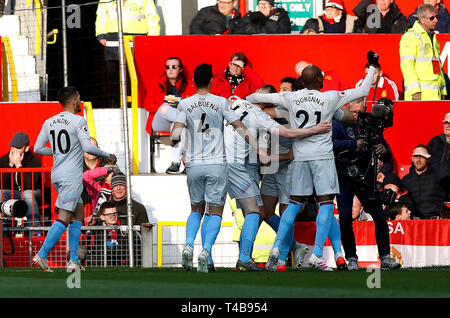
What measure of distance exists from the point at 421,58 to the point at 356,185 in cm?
664

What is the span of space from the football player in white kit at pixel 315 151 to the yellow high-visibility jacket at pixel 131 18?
8227mm

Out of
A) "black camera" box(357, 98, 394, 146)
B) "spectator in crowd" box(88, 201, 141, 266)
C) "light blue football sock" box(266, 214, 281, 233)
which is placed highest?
"black camera" box(357, 98, 394, 146)

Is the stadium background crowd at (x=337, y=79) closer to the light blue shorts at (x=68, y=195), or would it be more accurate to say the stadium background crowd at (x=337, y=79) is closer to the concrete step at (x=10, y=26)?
the concrete step at (x=10, y=26)

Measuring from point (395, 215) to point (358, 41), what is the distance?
14.2ft

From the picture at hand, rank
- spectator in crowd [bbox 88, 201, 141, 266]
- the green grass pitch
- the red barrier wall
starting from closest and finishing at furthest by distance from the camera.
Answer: the green grass pitch → spectator in crowd [bbox 88, 201, 141, 266] → the red barrier wall

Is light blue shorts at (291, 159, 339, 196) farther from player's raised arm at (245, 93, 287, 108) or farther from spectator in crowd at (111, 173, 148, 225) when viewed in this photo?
spectator in crowd at (111, 173, 148, 225)

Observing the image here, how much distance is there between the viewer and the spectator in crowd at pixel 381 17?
2002 cm

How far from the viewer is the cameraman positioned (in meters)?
12.4

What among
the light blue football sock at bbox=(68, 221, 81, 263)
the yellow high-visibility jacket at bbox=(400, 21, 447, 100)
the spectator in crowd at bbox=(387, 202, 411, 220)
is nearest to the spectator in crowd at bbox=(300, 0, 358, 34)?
the yellow high-visibility jacket at bbox=(400, 21, 447, 100)

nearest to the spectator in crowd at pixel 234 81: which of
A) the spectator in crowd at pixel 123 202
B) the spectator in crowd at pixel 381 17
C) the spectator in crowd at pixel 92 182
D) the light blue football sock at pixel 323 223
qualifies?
the spectator in crowd at pixel 92 182

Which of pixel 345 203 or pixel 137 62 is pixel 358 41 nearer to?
pixel 137 62

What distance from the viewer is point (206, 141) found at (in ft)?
39.3

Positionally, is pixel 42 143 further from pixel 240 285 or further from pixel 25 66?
pixel 25 66

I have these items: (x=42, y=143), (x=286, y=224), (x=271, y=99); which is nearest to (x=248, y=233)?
(x=286, y=224)
